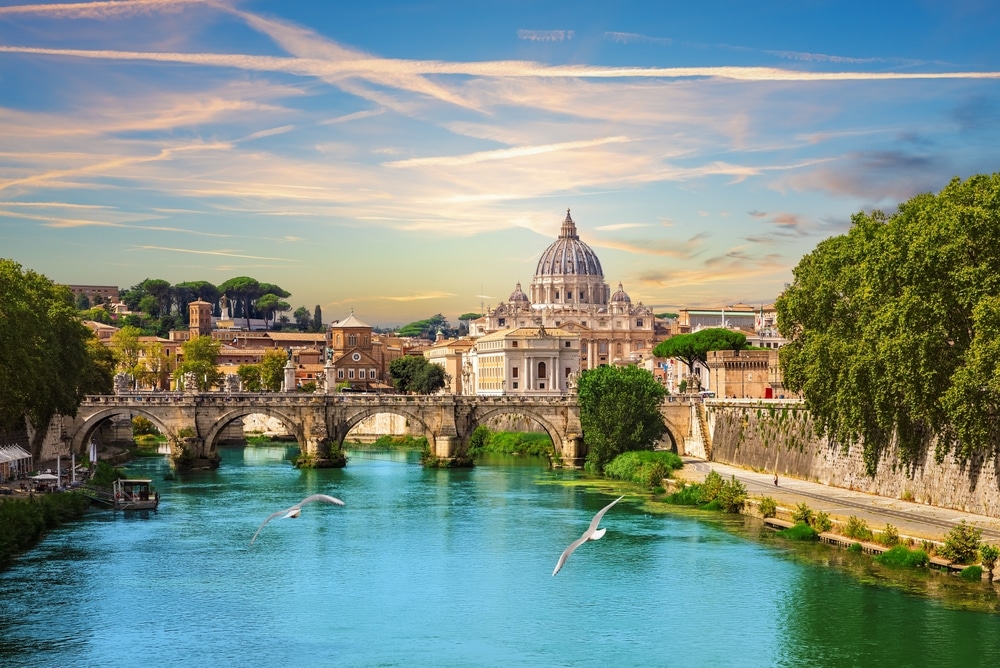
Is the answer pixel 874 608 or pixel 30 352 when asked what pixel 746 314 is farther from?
pixel 874 608

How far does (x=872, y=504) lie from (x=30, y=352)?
2605 centimetres

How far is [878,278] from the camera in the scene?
1357 inches

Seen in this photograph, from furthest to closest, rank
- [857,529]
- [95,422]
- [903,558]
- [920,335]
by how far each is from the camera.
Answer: [95,422]
[857,529]
[920,335]
[903,558]

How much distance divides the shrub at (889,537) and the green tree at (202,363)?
228ft

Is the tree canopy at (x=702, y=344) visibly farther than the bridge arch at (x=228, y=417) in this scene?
Yes

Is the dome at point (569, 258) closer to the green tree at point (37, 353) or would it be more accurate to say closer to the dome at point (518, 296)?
the dome at point (518, 296)

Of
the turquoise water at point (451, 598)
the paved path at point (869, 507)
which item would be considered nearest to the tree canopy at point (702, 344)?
the paved path at point (869, 507)

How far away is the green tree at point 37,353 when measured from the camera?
3925cm

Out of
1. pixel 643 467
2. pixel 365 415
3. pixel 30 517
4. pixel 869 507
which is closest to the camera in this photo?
pixel 30 517

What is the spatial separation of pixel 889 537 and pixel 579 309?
141035 millimetres

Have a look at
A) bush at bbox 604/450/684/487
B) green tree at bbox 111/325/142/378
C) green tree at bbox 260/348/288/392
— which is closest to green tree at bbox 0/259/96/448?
bush at bbox 604/450/684/487

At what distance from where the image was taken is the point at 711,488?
141 ft

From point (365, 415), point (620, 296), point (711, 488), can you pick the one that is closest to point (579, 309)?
point (620, 296)

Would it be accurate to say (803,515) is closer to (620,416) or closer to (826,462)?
(826,462)
